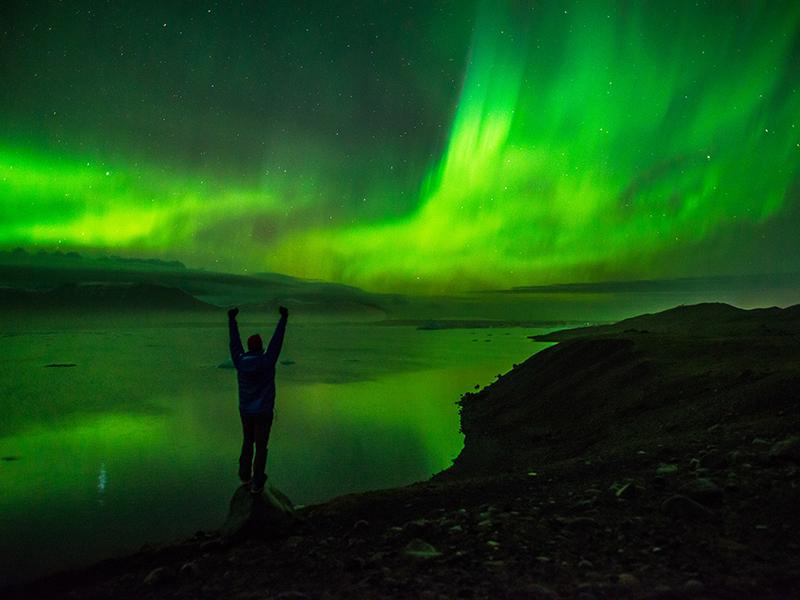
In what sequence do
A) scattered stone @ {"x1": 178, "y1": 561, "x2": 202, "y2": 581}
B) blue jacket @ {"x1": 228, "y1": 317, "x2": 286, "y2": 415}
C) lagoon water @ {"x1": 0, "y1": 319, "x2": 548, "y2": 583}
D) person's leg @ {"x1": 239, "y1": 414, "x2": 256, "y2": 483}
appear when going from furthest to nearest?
lagoon water @ {"x1": 0, "y1": 319, "x2": 548, "y2": 583}
person's leg @ {"x1": 239, "y1": 414, "x2": 256, "y2": 483}
blue jacket @ {"x1": 228, "y1": 317, "x2": 286, "y2": 415}
scattered stone @ {"x1": 178, "y1": 561, "x2": 202, "y2": 581}

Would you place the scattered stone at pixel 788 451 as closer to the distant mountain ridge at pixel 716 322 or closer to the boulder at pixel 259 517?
the boulder at pixel 259 517

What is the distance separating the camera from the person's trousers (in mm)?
10992

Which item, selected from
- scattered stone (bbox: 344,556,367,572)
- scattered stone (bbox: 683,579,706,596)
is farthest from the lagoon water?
scattered stone (bbox: 683,579,706,596)

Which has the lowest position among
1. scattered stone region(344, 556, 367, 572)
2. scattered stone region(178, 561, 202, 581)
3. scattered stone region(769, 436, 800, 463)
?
scattered stone region(178, 561, 202, 581)

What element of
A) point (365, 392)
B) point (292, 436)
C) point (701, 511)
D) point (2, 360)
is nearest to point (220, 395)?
point (365, 392)

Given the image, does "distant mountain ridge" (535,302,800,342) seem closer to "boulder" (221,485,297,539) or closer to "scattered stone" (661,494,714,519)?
"scattered stone" (661,494,714,519)

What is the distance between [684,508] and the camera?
9.41m

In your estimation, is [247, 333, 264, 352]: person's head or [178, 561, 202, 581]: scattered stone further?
[247, 333, 264, 352]: person's head

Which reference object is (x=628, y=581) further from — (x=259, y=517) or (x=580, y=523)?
(x=259, y=517)

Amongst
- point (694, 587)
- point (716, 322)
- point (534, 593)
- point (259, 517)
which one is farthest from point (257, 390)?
point (716, 322)

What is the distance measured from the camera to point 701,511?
366 inches

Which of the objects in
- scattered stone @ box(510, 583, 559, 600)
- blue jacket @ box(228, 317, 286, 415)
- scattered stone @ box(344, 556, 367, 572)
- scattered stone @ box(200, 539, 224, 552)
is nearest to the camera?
scattered stone @ box(510, 583, 559, 600)

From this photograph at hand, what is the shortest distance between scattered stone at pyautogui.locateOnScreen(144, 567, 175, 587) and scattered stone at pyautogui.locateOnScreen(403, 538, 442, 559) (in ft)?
13.4

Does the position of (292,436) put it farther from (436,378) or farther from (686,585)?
(436,378)
